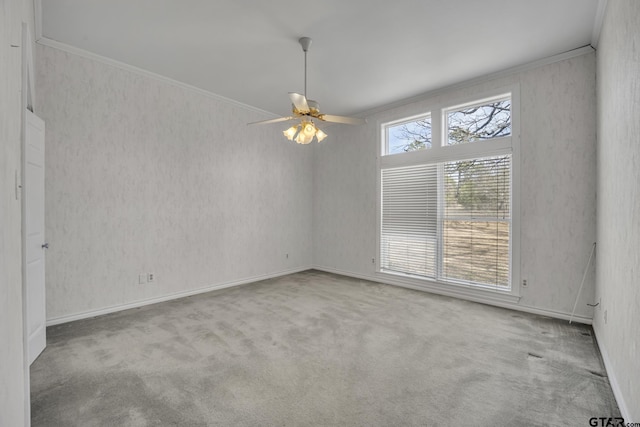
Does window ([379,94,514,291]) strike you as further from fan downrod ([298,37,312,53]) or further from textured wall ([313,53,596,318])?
fan downrod ([298,37,312,53])

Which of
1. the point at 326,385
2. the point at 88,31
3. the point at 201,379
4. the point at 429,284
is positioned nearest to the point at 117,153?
the point at 88,31

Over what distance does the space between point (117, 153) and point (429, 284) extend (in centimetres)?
466

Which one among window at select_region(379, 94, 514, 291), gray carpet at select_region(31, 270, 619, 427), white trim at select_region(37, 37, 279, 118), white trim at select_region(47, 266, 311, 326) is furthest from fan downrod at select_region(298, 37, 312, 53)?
white trim at select_region(47, 266, 311, 326)

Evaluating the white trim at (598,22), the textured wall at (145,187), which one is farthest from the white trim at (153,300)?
the white trim at (598,22)

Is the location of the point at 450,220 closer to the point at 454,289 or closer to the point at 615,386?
the point at 454,289

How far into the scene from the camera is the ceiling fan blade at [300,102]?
2690mm

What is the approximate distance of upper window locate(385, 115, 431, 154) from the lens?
4.68 m

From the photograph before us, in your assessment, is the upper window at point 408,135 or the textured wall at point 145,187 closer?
the textured wall at point 145,187

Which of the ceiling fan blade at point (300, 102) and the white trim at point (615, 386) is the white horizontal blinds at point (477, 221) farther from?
the ceiling fan blade at point (300, 102)

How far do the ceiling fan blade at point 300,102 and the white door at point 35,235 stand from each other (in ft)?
6.97

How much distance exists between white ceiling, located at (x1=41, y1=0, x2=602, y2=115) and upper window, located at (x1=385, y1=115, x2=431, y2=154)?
713 millimetres

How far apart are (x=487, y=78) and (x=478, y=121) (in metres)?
0.55

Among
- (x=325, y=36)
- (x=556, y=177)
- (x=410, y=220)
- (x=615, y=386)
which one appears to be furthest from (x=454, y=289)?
(x=325, y=36)

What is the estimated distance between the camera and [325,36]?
3.03 metres
